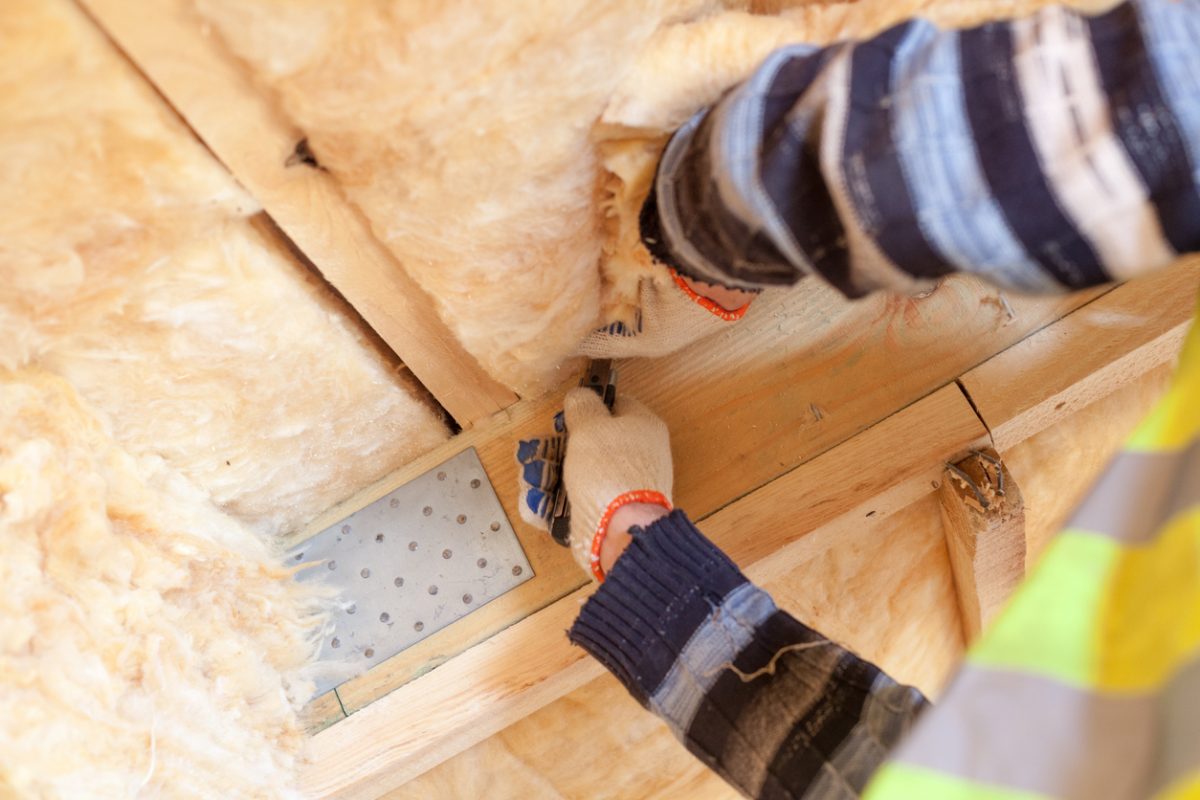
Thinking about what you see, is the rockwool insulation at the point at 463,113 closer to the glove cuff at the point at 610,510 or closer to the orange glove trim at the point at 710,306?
the orange glove trim at the point at 710,306

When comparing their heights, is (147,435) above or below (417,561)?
above

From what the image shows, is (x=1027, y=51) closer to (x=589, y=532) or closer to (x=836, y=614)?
(x=589, y=532)

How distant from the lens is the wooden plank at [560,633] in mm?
1031

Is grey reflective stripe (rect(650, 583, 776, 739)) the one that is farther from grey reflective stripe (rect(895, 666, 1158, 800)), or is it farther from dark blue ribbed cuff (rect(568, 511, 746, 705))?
grey reflective stripe (rect(895, 666, 1158, 800))

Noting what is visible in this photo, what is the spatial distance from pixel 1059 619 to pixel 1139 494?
9cm

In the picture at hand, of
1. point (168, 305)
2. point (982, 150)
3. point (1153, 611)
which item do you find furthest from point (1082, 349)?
point (168, 305)

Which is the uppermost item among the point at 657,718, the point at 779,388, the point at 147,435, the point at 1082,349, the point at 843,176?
the point at 147,435

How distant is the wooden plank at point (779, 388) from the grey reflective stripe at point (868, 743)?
0.38 m

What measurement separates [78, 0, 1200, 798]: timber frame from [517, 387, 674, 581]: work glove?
0.07 m

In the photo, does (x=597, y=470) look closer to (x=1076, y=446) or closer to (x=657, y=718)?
(x=657, y=718)

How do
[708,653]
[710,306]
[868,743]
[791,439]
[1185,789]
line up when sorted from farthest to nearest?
1. [791,439]
2. [710,306]
3. [708,653]
4. [868,743]
5. [1185,789]

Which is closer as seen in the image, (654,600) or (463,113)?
(463,113)

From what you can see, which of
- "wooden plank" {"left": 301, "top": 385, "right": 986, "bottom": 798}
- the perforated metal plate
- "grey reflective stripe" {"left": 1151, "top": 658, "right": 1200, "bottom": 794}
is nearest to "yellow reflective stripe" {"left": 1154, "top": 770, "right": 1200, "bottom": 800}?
"grey reflective stripe" {"left": 1151, "top": 658, "right": 1200, "bottom": 794}

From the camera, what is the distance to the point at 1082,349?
104 centimetres
